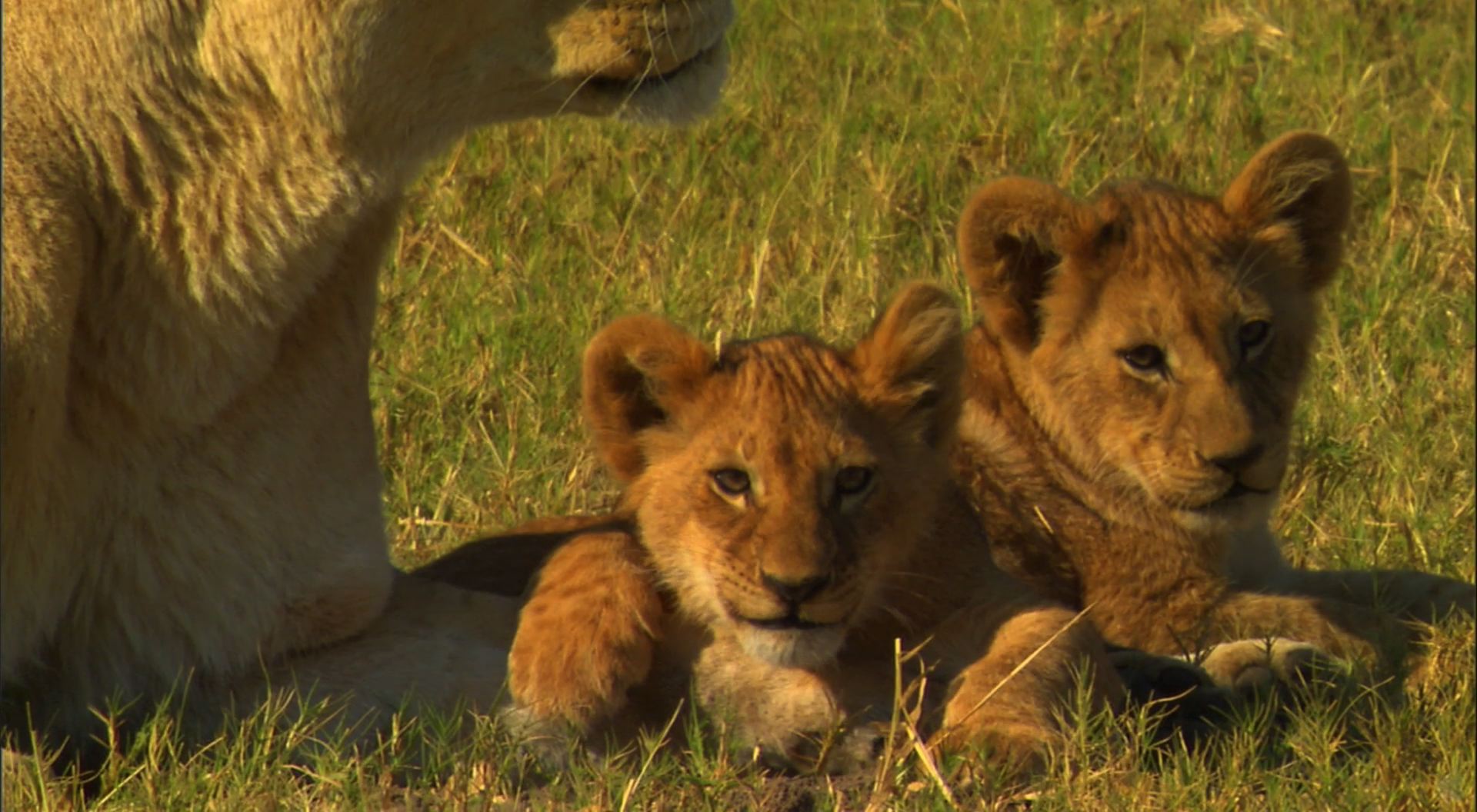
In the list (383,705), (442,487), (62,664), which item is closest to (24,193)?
(62,664)

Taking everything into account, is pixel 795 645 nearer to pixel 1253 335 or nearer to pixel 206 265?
pixel 206 265

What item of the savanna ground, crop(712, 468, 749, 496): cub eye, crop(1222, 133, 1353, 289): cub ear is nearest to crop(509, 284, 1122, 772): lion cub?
crop(712, 468, 749, 496): cub eye

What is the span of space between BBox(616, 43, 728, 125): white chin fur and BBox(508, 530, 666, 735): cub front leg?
0.76m

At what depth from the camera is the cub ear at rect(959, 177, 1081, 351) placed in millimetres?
4941

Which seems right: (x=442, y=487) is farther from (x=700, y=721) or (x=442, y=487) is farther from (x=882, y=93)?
(x=882, y=93)

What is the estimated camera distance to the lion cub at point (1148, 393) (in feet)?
15.8

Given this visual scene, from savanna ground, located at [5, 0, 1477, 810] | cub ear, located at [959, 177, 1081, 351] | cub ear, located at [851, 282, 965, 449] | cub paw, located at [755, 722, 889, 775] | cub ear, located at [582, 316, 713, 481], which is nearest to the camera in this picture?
savanna ground, located at [5, 0, 1477, 810]

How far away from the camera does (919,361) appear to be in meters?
4.39

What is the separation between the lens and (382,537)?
4.35m

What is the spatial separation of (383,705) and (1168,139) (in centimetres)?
442

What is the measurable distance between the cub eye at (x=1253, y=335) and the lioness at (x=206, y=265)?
1387 mm

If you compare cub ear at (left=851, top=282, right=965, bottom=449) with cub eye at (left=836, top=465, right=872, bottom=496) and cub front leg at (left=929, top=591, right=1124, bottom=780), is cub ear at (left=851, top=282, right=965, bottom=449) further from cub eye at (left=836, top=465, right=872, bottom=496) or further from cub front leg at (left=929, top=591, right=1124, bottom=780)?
cub front leg at (left=929, top=591, right=1124, bottom=780)

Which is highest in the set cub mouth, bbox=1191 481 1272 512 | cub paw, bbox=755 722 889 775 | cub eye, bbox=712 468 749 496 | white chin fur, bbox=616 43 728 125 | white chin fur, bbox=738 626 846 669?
white chin fur, bbox=616 43 728 125

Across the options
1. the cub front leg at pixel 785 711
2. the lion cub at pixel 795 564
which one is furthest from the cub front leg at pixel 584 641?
the cub front leg at pixel 785 711
